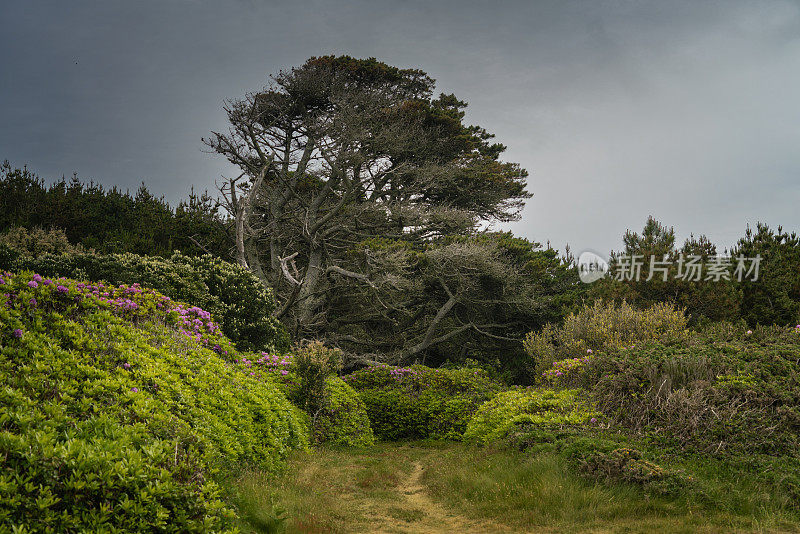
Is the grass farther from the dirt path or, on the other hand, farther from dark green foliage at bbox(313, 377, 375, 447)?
dark green foliage at bbox(313, 377, 375, 447)

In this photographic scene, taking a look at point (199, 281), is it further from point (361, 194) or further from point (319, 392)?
point (361, 194)

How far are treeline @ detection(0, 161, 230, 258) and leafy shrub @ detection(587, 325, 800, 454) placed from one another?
15.3 metres

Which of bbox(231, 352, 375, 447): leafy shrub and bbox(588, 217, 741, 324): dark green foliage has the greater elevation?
bbox(588, 217, 741, 324): dark green foliage

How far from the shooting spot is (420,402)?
12.5m

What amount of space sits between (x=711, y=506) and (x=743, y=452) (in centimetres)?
173

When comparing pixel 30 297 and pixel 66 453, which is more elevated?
pixel 30 297

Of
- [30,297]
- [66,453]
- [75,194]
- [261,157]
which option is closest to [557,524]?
[66,453]

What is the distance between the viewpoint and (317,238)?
1945 centimetres

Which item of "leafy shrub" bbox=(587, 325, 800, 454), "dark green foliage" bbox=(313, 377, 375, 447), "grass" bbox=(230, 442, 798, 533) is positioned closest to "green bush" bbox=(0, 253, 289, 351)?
"dark green foliage" bbox=(313, 377, 375, 447)

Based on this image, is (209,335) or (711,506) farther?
(209,335)

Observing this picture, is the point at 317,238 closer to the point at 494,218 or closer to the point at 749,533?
the point at 494,218

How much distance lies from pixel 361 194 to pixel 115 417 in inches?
655

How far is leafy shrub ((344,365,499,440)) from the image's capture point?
39.8 feet

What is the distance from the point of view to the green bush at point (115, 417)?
3.65 metres
